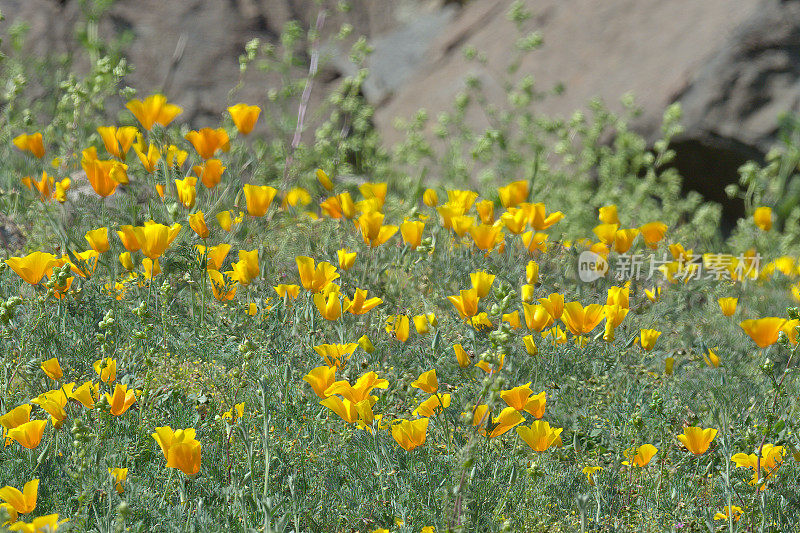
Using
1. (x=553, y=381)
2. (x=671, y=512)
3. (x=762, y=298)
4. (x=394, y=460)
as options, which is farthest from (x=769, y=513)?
(x=762, y=298)

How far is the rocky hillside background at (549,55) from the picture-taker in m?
5.09

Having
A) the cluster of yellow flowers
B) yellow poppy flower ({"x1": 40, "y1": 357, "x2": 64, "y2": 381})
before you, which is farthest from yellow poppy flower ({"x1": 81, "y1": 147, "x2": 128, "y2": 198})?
yellow poppy flower ({"x1": 40, "y1": 357, "x2": 64, "y2": 381})

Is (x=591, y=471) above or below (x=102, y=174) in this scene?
below

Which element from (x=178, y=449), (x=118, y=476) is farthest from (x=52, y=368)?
(x=178, y=449)

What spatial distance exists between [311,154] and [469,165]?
1.21 m

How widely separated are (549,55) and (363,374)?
459 centimetres

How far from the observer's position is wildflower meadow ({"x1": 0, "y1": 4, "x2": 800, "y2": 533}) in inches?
71.9

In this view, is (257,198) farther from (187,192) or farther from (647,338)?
(647,338)

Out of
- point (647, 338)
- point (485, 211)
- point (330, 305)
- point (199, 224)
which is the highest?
point (199, 224)

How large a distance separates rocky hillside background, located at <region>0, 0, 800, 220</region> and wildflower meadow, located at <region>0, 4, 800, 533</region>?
1.81 m

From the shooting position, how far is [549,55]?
616cm

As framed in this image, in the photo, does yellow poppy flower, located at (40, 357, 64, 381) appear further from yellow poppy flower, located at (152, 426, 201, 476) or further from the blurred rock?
the blurred rock

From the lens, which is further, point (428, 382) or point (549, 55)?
point (549, 55)

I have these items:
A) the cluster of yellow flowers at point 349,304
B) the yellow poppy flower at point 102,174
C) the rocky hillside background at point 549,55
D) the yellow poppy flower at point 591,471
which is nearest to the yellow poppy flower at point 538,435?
the cluster of yellow flowers at point 349,304
